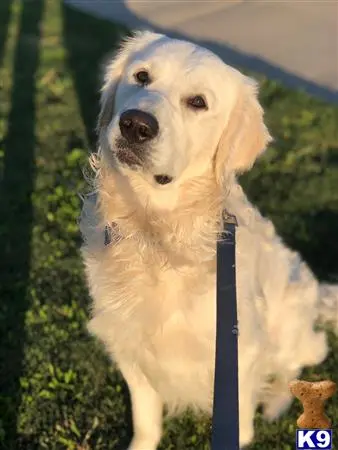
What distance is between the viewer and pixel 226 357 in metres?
2.47

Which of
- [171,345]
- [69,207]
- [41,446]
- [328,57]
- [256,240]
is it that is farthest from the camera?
[328,57]

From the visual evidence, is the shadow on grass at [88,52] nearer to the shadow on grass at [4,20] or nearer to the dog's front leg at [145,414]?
the shadow on grass at [4,20]

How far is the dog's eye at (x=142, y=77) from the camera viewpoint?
286 cm

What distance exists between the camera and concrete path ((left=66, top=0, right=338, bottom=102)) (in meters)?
7.52

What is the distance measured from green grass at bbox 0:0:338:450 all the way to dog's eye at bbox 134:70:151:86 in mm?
1616

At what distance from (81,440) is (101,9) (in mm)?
7156

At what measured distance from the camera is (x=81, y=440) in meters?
3.42

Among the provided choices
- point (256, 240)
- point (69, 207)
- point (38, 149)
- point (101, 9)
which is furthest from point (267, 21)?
point (256, 240)

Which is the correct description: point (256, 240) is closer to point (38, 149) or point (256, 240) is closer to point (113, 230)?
point (113, 230)

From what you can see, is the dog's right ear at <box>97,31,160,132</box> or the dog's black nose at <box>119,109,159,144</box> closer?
the dog's black nose at <box>119,109,159,144</box>

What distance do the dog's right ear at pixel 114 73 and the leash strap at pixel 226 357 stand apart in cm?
73

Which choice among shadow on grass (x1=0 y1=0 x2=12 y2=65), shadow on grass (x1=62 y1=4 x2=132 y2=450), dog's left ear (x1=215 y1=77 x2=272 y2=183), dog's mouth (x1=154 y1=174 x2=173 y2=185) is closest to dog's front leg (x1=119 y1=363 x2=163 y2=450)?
dog's mouth (x1=154 y1=174 x2=173 y2=185)

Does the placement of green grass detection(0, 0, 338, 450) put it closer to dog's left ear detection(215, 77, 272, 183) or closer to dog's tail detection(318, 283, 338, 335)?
dog's tail detection(318, 283, 338, 335)

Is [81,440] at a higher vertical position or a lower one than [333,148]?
lower
